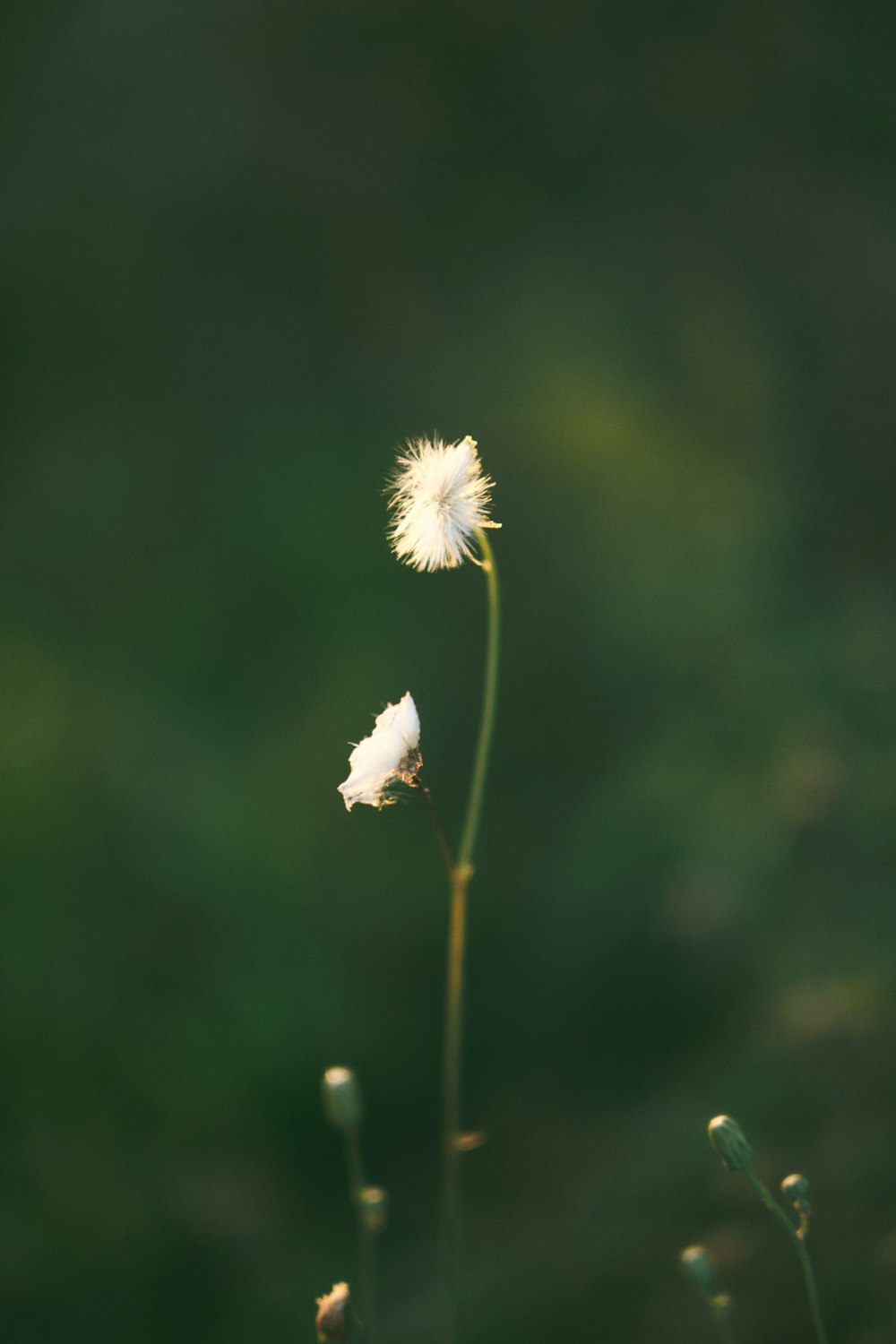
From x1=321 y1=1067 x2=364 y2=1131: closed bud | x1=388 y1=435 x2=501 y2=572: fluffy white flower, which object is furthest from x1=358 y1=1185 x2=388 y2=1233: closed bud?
x1=388 y1=435 x2=501 y2=572: fluffy white flower

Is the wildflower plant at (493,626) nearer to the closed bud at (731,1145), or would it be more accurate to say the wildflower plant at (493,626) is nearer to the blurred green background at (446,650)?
the closed bud at (731,1145)

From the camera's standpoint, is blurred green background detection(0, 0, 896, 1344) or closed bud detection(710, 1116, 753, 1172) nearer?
closed bud detection(710, 1116, 753, 1172)

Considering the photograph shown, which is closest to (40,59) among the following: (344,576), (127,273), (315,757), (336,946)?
(127,273)

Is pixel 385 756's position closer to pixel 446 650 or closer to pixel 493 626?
pixel 493 626

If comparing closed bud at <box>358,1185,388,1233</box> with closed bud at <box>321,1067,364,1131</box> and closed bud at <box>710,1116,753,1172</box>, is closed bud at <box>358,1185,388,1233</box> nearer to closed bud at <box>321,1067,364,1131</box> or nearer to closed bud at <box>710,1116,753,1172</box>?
closed bud at <box>321,1067,364,1131</box>

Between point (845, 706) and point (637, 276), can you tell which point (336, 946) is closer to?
point (845, 706)

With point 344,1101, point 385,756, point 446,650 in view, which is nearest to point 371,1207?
point 344,1101
